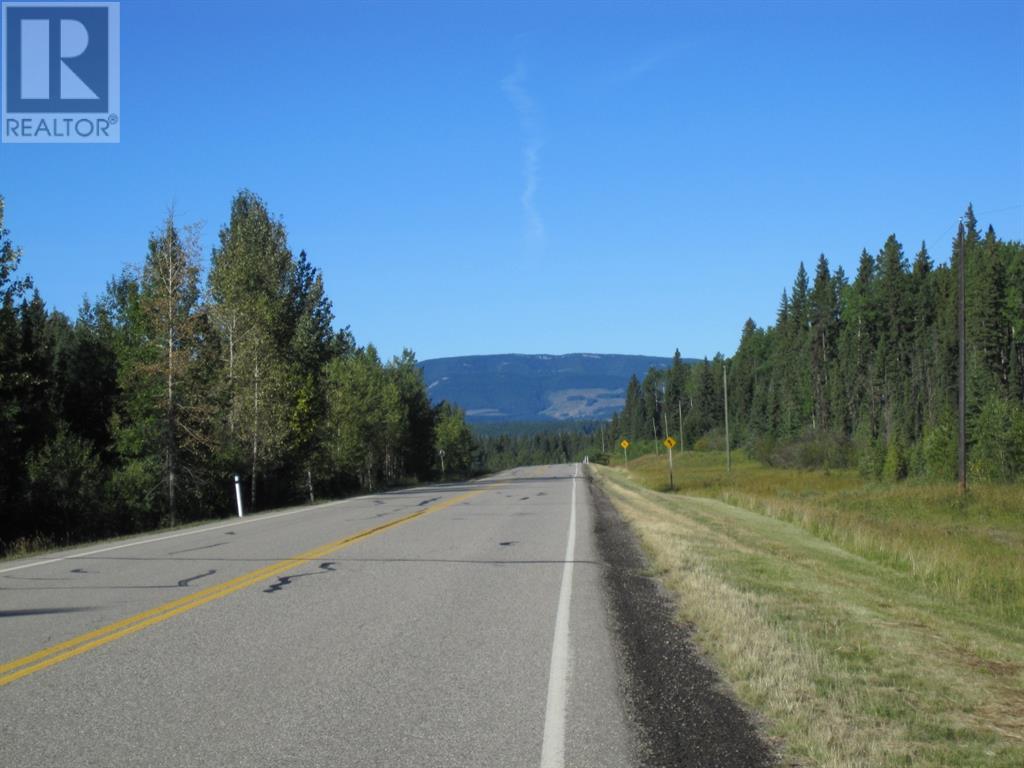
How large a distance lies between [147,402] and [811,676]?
28.3 metres

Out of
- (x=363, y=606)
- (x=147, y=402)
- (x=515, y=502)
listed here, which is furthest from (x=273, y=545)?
(x=147, y=402)

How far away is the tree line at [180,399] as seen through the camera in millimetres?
28828

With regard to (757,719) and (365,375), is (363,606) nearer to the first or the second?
(757,719)

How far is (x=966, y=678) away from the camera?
7430 millimetres

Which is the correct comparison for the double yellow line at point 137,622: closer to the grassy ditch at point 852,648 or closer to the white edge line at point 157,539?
the white edge line at point 157,539

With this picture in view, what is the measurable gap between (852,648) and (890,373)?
97136mm

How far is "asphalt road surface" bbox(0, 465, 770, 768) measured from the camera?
5488 millimetres

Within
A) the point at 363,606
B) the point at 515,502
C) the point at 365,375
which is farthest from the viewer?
the point at 365,375

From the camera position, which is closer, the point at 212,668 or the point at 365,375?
the point at 212,668

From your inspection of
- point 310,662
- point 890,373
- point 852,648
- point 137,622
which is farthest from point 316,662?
point 890,373

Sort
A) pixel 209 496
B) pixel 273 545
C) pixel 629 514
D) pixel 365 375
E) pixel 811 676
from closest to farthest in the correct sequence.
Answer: pixel 811 676 → pixel 273 545 → pixel 629 514 → pixel 209 496 → pixel 365 375

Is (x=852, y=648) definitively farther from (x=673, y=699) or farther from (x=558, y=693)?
(x=558, y=693)

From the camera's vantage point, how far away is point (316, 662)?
24.6 feet

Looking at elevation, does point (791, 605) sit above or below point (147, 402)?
below
